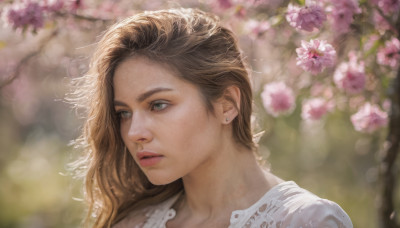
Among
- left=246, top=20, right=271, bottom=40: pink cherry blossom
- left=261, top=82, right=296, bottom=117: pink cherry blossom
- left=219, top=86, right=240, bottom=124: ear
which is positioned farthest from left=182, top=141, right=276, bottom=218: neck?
left=246, top=20, right=271, bottom=40: pink cherry blossom

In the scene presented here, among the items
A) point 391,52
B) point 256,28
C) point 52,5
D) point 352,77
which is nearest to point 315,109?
point 352,77

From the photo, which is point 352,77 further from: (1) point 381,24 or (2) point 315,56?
(2) point 315,56

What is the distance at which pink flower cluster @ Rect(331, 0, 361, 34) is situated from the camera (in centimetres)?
222

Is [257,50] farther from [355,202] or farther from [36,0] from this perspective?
[355,202]

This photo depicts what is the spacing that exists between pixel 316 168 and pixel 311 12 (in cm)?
551

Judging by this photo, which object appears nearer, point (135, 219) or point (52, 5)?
point (135, 219)

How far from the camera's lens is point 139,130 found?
2014mm

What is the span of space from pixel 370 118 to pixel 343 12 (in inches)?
26.3

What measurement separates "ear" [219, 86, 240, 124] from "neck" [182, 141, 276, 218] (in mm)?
111

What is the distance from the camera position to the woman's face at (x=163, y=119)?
2002mm

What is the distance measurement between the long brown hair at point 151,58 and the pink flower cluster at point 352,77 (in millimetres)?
576

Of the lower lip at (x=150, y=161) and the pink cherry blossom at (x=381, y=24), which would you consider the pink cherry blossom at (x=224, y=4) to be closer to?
the pink cherry blossom at (x=381, y=24)

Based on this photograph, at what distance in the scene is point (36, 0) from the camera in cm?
276

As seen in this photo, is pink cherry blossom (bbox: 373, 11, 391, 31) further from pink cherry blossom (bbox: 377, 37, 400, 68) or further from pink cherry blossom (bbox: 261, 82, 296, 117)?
pink cherry blossom (bbox: 261, 82, 296, 117)
